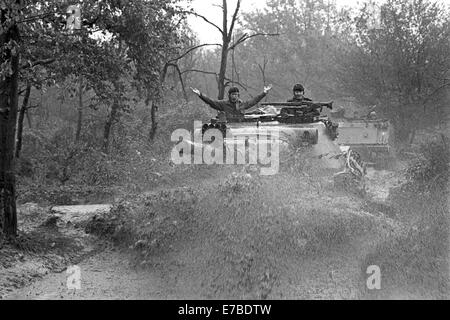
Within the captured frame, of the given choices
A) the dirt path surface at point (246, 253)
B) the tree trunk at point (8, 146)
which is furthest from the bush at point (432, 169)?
the tree trunk at point (8, 146)

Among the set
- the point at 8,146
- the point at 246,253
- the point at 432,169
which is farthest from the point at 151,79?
the point at 432,169

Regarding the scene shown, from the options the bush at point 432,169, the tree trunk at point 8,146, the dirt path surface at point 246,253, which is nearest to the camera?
the dirt path surface at point 246,253

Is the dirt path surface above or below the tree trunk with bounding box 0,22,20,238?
below

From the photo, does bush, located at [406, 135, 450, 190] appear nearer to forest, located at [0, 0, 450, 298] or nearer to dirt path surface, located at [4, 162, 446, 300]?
forest, located at [0, 0, 450, 298]

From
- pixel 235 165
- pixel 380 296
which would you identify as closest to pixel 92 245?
pixel 235 165

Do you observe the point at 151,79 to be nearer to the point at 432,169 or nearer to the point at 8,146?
the point at 8,146

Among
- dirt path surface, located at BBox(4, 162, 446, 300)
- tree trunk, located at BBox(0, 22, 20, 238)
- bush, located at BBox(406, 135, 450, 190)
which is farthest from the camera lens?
bush, located at BBox(406, 135, 450, 190)

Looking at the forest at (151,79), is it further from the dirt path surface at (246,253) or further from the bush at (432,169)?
the dirt path surface at (246,253)

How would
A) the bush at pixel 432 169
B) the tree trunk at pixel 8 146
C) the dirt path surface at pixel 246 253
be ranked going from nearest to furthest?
the dirt path surface at pixel 246 253 → the tree trunk at pixel 8 146 → the bush at pixel 432 169

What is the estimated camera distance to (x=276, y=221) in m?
7.89

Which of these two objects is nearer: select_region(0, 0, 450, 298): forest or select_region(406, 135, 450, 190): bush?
select_region(0, 0, 450, 298): forest

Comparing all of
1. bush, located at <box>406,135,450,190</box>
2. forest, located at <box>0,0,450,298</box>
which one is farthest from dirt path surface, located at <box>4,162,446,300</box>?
bush, located at <box>406,135,450,190</box>

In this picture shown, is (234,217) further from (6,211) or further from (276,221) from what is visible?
(6,211)
